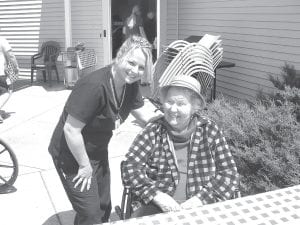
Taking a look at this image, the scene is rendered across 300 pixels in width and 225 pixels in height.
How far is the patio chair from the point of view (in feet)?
35.4

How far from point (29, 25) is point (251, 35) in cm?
641

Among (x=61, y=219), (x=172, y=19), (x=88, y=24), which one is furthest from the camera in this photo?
(x=88, y=24)

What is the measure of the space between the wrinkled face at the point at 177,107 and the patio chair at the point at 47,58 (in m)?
8.47

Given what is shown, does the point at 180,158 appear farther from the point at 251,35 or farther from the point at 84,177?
the point at 251,35

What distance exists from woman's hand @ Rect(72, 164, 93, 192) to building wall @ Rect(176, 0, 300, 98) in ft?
15.2

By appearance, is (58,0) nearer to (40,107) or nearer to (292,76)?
(40,107)

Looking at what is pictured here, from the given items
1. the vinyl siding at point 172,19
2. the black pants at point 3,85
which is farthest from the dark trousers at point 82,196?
the vinyl siding at point 172,19

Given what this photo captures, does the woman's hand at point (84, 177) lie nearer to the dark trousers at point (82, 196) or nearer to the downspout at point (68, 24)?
the dark trousers at point (82, 196)

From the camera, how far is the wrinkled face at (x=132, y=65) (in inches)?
101

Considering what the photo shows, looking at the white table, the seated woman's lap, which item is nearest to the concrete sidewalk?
the seated woman's lap

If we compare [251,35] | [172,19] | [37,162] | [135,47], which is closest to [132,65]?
[135,47]

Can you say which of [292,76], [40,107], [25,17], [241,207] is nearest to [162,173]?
[241,207]

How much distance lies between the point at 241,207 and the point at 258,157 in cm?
178

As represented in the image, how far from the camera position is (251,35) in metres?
7.67
